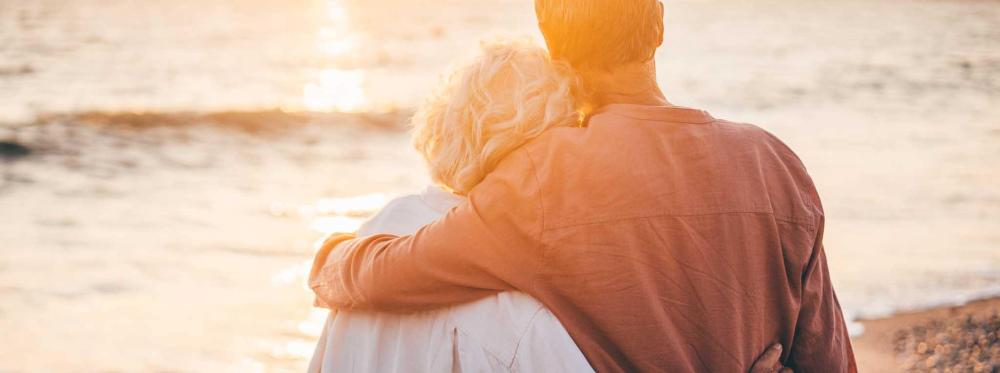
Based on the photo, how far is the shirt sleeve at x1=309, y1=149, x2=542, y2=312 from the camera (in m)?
1.85

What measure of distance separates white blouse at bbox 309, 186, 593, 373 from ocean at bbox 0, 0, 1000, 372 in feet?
1.38

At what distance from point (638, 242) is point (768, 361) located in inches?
16.1

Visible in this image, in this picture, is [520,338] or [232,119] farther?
[232,119]

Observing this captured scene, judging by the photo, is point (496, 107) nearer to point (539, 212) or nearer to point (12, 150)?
point (539, 212)

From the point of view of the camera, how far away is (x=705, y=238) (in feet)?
6.14

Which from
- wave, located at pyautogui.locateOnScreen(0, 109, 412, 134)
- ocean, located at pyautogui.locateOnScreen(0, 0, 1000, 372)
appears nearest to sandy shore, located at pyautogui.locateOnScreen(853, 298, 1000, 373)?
ocean, located at pyautogui.locateOnScreen(0, 0, 1000, 372)

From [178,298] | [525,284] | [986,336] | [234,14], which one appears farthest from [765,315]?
[234,14]

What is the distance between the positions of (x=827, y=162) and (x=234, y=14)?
27.7 metres

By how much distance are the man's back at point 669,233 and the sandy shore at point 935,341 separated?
2947mm

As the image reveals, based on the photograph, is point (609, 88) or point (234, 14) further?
point (234, 14)

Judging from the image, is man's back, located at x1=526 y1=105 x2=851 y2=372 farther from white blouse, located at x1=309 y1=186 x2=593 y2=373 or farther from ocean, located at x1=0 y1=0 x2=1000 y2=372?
ocean, located at x1=0 y1=0 x2=1000 y2=372

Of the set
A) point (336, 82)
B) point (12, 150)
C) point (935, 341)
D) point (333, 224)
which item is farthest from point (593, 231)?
point (336, 82)

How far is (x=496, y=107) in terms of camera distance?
→ 1.94 meters

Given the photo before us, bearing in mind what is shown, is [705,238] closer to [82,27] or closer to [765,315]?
[765,315]
